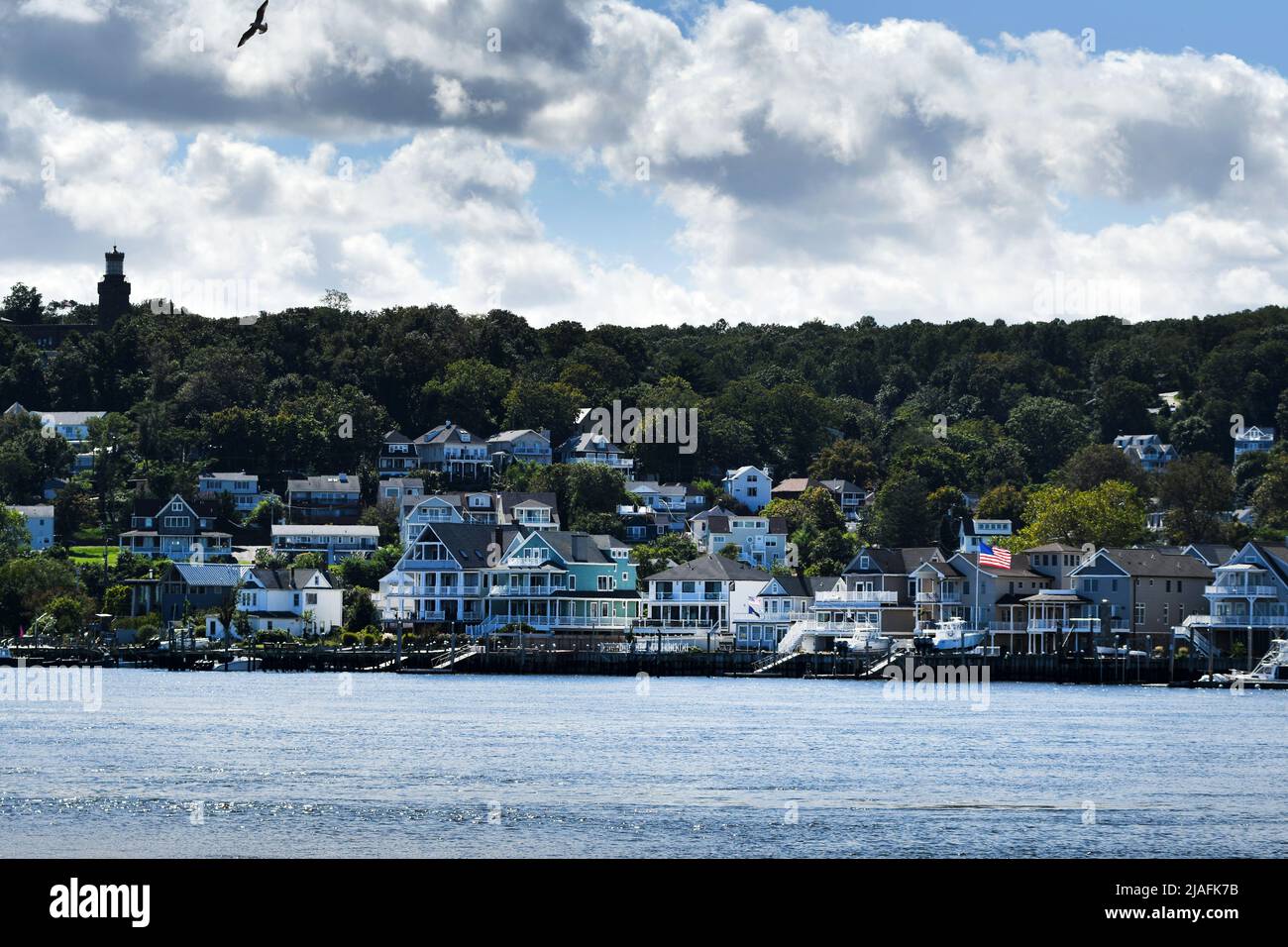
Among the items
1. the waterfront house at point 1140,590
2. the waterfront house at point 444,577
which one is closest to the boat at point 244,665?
the waterfront house at point 444,577

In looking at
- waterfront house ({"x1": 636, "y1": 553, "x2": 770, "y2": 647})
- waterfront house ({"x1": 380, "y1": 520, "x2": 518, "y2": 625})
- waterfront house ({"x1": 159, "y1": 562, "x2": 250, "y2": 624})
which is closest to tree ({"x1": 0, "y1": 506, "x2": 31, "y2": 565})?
waterfront house ({"x1": 159, "y1": 562, "x2": 250, "y2": 624})

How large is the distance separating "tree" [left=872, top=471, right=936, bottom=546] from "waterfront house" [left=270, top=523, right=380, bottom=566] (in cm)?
4340

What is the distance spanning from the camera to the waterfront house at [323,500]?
180625mm

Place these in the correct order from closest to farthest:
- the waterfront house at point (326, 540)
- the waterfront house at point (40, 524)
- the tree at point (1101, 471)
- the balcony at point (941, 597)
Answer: the balcony at point (941, 597)
the waterfront house at point (326, 540)
the waterfront house at point (40, 524)
the tree at point (1101, 471)

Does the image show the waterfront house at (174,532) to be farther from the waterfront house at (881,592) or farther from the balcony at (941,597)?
the balcony at (941,597)

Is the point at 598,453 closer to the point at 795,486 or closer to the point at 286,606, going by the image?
the point at 795,486

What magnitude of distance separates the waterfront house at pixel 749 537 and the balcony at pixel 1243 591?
58.9 metres

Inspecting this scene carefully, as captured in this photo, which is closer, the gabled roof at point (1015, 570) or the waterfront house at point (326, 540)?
the gabled roof at point (1015, 570)

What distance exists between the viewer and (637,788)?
→ 145 feet

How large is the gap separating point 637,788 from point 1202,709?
4434cm

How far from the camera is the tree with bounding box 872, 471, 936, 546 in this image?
168 meters

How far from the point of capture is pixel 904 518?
169500mm
